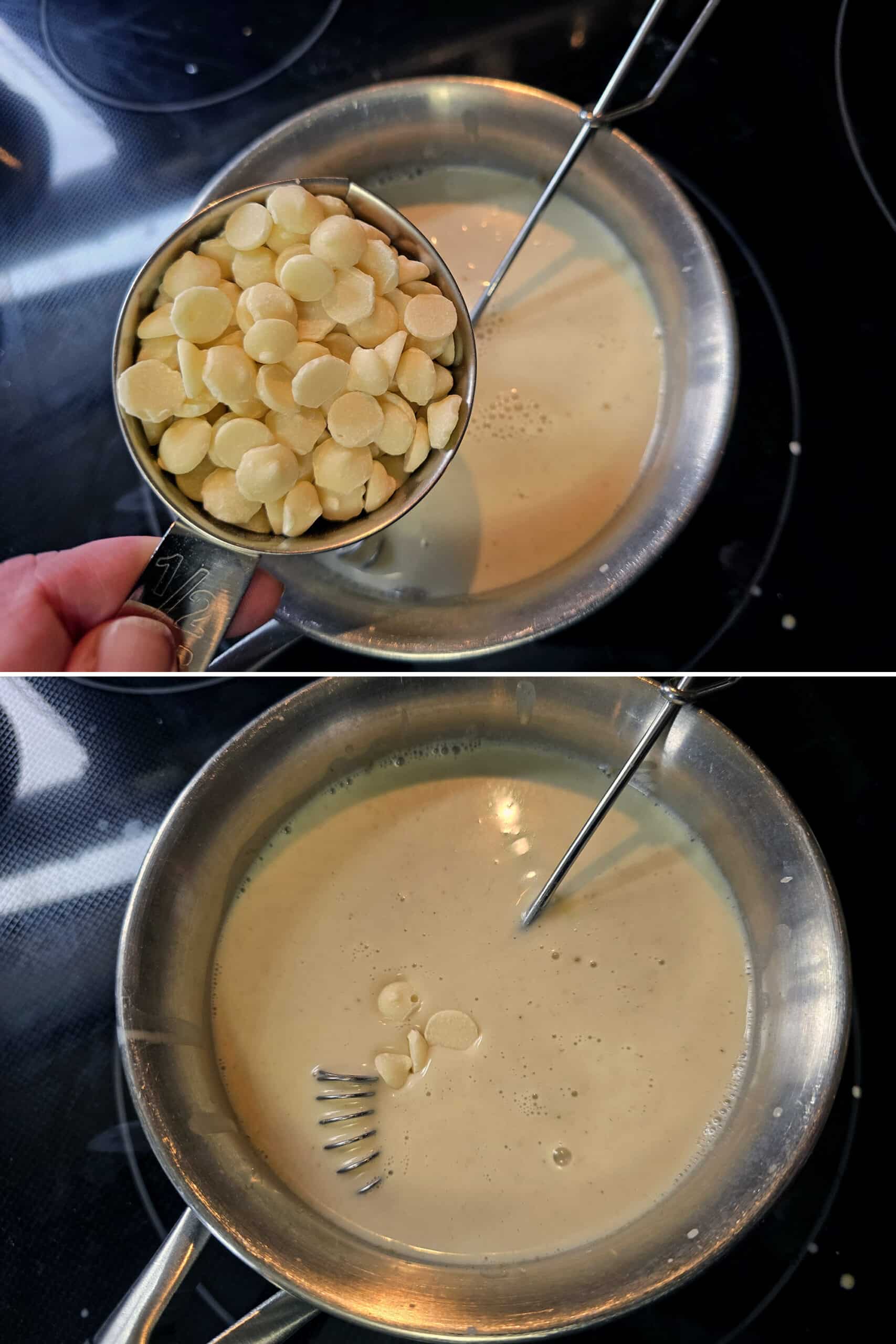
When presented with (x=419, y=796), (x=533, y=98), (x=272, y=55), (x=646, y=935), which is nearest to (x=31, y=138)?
(x=272, y=55)

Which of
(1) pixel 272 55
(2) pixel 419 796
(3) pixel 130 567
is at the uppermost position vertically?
(1) pixel 272 55

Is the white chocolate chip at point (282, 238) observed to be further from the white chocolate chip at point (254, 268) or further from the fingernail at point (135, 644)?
the fingernail at point (135, 644)

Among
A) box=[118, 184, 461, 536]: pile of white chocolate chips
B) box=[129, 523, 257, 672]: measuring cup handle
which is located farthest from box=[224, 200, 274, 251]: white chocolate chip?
box=[129, 523, 257, 672]: measuring cup handle

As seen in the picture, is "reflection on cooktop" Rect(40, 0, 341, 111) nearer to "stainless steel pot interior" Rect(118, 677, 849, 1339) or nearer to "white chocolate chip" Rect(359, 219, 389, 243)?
"white chocolate chip" Rect(359, 219, 389, 243)

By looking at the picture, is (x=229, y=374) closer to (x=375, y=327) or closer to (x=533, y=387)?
(x=375, y=327)

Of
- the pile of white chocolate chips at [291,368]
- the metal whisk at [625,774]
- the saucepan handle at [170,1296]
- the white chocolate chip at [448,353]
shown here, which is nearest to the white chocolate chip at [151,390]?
the pile of white chocolate chips at [291,368]

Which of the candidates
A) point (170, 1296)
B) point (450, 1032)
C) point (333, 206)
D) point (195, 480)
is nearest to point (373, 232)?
point (333, 206)

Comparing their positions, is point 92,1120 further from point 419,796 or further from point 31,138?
point 31,138
